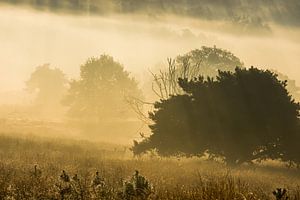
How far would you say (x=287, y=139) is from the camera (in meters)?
23.3

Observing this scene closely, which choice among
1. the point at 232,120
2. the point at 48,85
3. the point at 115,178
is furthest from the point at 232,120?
the point at 48,85

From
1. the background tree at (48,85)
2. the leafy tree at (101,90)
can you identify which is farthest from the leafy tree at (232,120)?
the background tree at (48,85)

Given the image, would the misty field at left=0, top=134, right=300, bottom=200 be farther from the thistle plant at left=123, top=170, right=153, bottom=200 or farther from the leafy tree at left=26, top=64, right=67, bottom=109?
the leafy tree at left=26, top=64, right=67, bottom=109

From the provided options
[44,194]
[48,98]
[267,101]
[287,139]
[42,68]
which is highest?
[42,68]

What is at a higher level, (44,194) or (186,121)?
(186,121)

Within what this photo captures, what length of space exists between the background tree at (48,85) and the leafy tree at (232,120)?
71893 mm

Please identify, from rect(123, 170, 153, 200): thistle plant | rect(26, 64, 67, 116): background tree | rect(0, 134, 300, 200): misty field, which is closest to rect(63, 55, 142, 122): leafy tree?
rect(26, 64, 67, 116): background tree

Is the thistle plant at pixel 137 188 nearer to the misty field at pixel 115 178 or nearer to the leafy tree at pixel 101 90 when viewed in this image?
the misty field at pixel 115 178

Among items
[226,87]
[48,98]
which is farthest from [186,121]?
[48,98]

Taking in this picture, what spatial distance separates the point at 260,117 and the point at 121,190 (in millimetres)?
16054

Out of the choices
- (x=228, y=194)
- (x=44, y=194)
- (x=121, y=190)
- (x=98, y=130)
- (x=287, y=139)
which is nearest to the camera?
(x=228, y=194)

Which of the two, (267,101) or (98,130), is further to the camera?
(98,130)

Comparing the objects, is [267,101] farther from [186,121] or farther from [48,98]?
[48,98]

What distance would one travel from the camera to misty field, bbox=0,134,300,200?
27.7 ft
